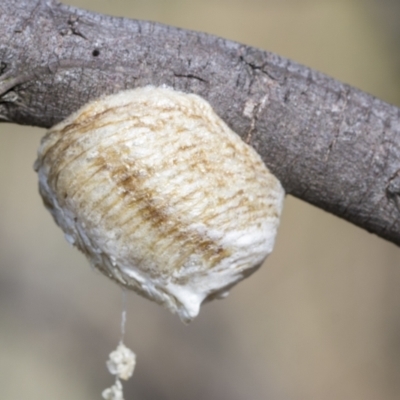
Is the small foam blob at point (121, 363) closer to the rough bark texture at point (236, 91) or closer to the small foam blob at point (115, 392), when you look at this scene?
the small foam blob at point (115, 392)

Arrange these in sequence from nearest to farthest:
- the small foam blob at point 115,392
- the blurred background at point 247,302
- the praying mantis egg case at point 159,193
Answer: the praying mantis egg case at point 159,193
the small foam blob at point 115,392
the blurred background at point 247,302

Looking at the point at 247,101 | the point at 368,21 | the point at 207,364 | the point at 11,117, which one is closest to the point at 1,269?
the point at 207,364

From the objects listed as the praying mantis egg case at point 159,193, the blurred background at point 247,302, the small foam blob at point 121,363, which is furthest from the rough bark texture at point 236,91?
the blurred background at point 247,302

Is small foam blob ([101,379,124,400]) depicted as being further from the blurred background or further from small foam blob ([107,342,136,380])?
the blurred background

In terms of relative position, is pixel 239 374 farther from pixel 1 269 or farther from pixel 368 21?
pixel 368 21

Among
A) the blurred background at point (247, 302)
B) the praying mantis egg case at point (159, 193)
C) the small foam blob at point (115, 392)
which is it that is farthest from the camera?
the blurred background at point (247, 302)

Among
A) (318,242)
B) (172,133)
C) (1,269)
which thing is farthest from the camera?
(318,242)

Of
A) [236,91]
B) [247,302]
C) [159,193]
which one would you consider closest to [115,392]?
[159,193]
